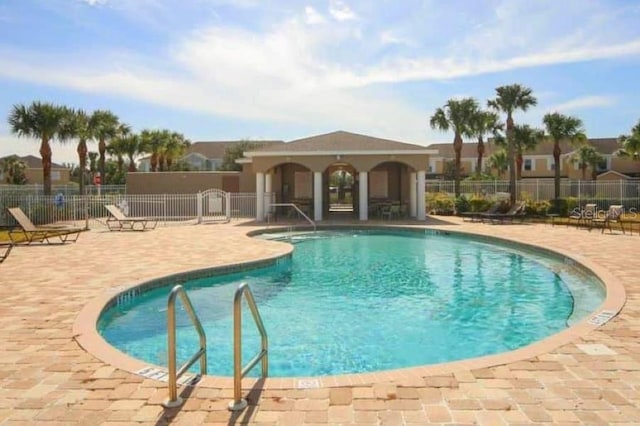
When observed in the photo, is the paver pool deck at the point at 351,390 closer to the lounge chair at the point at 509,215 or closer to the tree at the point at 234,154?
the lounge chair at the point at 509,215

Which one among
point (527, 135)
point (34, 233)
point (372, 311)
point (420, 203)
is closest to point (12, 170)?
point (34, 233)

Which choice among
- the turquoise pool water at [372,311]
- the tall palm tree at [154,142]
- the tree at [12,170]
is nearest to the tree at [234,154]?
the tall palm tree at [154,142]

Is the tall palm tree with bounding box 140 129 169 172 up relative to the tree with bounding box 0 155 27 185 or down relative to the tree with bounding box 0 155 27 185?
up

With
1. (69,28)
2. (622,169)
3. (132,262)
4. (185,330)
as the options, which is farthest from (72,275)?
(622,169)

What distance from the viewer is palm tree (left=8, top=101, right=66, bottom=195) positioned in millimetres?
24844

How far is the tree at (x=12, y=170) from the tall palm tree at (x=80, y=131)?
83.5ft

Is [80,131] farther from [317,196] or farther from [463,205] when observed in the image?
[463,205]

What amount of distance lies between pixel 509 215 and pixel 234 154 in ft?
125

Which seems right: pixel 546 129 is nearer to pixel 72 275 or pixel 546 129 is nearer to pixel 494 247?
pixel 494 247

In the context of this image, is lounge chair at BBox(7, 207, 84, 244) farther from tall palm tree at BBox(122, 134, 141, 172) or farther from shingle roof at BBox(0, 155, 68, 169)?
shingle roof at BBox(0, 155, 68, 169)

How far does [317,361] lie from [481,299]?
457 cm

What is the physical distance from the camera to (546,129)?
30891 mm

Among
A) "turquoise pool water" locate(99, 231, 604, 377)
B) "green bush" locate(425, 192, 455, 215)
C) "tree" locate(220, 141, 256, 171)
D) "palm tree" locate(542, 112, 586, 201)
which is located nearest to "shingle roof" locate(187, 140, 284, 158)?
"tree" locate(220, 141, 256, 171)

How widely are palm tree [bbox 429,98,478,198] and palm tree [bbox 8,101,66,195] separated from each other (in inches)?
878
